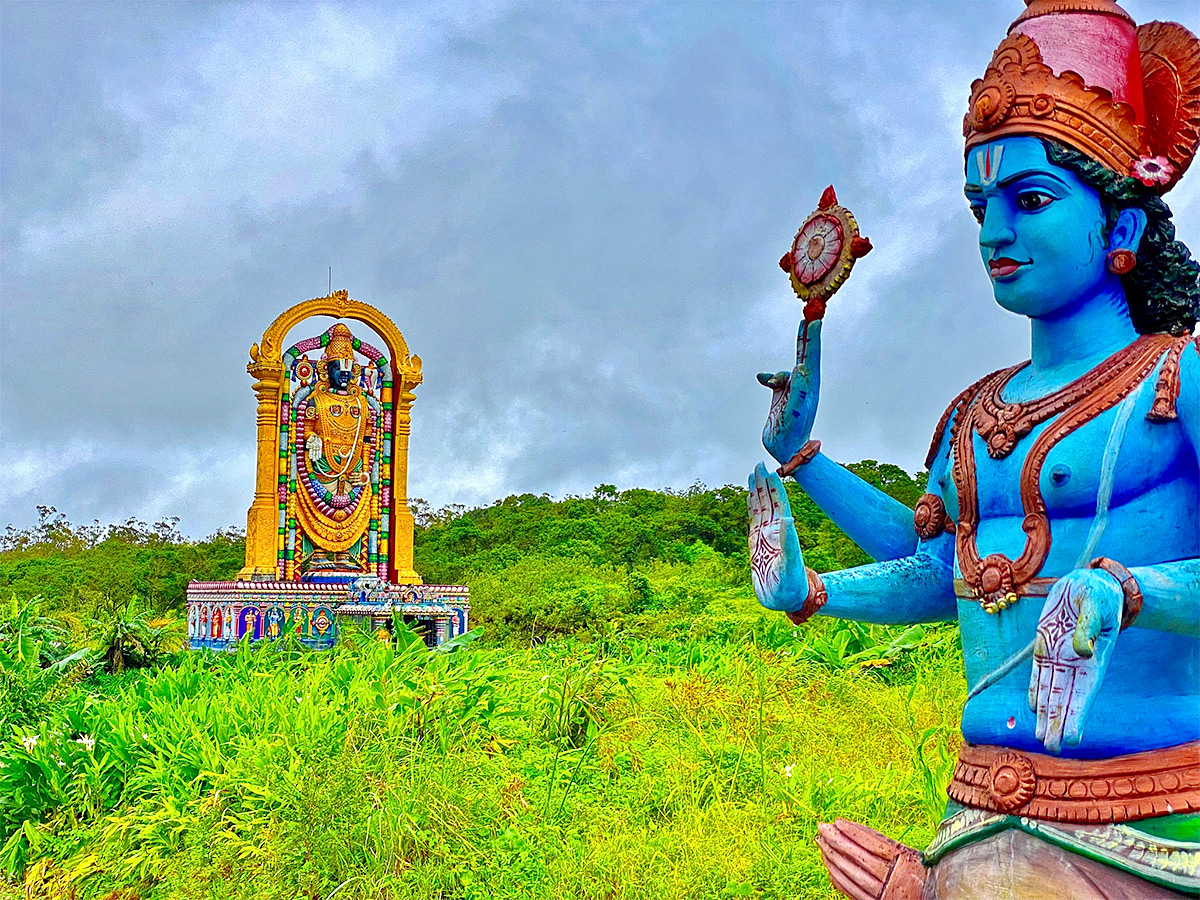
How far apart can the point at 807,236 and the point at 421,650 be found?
477cm

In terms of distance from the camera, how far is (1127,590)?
148 cm

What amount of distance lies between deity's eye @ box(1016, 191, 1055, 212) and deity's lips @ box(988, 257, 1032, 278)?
8 cm

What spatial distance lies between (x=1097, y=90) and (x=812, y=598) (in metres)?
0.89

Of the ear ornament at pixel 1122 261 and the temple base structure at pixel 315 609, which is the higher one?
the temple base structure at pixel 315 609

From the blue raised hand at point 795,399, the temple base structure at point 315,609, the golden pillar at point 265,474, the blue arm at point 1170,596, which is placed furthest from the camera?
the golden pillar at point 265,474

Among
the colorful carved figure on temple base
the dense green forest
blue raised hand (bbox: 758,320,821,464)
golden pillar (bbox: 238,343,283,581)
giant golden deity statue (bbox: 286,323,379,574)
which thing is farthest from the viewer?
giant golden deity statue (bbox: 286,323,379,574)

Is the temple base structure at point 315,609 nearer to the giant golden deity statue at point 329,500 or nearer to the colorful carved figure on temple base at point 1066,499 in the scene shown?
the giant golden deity statue at point 329,500

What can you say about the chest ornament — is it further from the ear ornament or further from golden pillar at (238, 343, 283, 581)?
golden pillar at (238, 343, 283, 581)

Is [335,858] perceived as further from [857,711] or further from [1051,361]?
[1051,361]

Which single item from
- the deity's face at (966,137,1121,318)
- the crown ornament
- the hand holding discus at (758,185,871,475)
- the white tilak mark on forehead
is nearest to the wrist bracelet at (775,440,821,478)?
the hand holding discus at (758,185,871,475)

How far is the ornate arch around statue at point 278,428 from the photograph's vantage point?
9.22 meters

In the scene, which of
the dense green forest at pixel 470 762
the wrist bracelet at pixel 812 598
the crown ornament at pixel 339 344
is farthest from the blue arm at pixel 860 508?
the crown ornament at pixel 339 344

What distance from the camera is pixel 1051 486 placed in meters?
1.70

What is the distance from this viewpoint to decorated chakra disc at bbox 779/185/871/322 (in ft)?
6.18
